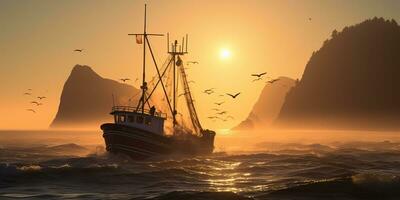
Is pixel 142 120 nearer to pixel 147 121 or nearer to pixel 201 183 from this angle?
pixel 147 121

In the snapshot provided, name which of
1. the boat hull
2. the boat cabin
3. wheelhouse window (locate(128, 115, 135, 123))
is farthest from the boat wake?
wheelhouse window (locate(128, 115, 135, 123))

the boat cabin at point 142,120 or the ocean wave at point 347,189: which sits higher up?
the boat cabin at point 142,120

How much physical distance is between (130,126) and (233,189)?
97.5 feet

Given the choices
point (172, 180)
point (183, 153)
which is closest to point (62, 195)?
point (172, 180)

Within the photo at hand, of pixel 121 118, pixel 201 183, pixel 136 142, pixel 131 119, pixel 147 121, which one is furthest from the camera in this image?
pixel 121 118

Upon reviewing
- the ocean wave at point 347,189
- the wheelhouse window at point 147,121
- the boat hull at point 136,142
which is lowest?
the ocean wave at point 347,189

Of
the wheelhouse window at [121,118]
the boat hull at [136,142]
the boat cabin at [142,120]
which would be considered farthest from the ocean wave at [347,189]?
the wheelhouse window at [121,118]

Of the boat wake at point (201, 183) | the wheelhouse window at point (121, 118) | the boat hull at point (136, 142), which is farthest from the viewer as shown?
the wheelhouse window at point (121, 118)

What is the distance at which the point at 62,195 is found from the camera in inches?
1163

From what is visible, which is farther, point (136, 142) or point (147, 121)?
point (147, 121)

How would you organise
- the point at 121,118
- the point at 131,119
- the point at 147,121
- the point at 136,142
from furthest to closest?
the point at 121,118 < the point at 131,119 < the point at 147,121 < the point at 136,142

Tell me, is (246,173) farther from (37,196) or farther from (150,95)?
(150,95)

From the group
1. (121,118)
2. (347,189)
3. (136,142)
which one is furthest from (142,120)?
(347,189)

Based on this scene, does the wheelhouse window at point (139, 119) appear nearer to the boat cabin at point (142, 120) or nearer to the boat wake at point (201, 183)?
the boat cabin at point (142, 120)
